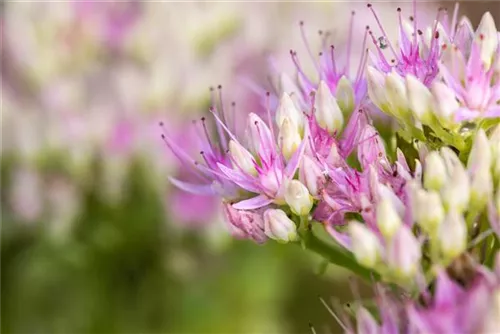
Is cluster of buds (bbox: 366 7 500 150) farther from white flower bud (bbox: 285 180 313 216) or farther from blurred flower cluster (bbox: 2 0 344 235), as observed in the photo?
blurred flower cluster (bbox: 2 0 344 235)

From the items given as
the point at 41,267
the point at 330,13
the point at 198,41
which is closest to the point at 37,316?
the point at 41,267

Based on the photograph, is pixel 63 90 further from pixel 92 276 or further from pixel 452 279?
pixel 452 279

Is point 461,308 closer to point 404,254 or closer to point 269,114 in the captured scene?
point 404,254

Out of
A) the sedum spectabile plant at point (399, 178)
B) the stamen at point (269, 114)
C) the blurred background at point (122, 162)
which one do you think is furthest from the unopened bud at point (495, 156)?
the blurred background at point (122, 162)

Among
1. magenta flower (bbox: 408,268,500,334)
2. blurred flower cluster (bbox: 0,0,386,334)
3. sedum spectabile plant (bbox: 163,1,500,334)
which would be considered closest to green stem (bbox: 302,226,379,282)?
sedum spectabile plant (bbox: 163,1,500,334)

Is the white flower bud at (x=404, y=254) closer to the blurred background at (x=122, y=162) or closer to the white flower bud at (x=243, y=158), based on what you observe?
the white flower bud at (x=243, y=158)

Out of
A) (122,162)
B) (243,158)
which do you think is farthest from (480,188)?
(122,162)

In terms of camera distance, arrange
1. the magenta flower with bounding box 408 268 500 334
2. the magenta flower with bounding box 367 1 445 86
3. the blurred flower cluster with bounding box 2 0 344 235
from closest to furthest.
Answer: the magenta flower with bounding box 408 268 500 334
the magenta flower with bounding box 367 1 445 86
the blurred flower cluster with bounding box 2 0 344 235

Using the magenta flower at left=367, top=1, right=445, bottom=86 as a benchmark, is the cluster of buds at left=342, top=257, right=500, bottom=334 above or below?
below
